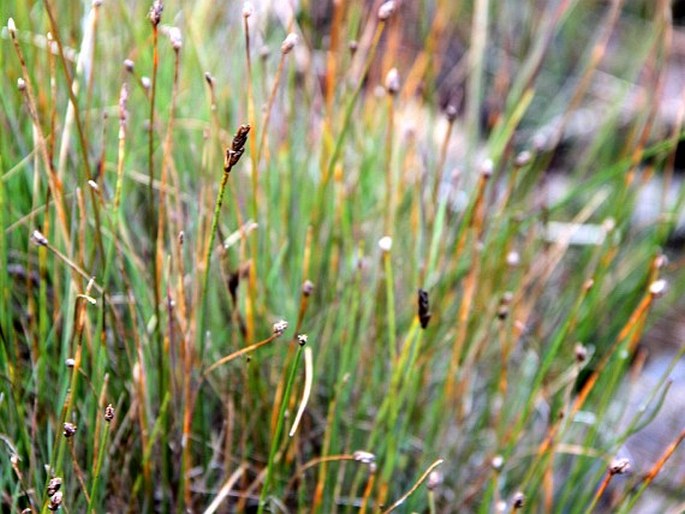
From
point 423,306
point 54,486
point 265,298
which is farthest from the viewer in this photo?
point 265,298

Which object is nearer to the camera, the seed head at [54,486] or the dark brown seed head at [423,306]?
the seed head at [54,486]

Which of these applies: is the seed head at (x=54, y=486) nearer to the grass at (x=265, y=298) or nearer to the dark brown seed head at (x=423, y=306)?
the grass at (x=265, y=298)

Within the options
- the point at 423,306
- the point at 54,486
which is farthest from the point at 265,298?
the point at 54,486

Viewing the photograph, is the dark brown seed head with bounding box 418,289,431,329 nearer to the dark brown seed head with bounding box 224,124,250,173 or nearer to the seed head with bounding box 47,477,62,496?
the dark brown seed head with bounding box 224,124,250,173

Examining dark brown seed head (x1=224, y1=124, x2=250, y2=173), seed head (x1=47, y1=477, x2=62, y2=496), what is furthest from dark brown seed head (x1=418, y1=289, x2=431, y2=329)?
seed head (x1=47, y1=477, x2=62, y2=496)

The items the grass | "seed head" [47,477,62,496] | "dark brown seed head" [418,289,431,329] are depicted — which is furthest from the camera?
the grass

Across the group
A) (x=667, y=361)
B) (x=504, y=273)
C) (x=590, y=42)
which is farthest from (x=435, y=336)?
(x=590, y=42)

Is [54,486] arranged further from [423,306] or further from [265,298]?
[265,298]

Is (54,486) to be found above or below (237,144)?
below

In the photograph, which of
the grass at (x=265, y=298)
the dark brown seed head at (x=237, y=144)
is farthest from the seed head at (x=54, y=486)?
the dark brown seed head at (x=237, y=144)
